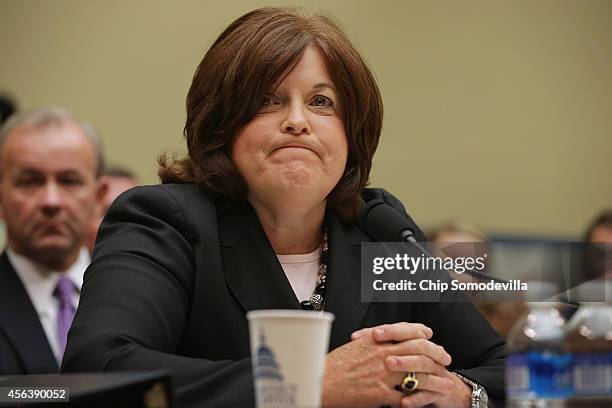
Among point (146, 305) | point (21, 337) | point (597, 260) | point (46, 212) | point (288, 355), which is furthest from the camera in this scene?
point (46, 212)

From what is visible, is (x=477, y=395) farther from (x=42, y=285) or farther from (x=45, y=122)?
(x=45, y=122)

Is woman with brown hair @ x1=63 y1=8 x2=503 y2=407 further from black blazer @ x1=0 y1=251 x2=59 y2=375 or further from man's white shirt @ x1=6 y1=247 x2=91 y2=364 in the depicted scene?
man's white shirt @ x1=6 y1=247 x2=91 y2=364

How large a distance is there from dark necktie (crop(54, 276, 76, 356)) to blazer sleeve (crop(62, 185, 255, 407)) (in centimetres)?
115

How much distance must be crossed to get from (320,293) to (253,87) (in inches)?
16.8

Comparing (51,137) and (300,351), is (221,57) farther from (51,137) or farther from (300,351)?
(51,137)

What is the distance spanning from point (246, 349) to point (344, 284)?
24 centimetres

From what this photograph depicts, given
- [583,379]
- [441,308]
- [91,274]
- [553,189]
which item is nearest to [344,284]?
[441,308]

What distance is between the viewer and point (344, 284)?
69.2 inches

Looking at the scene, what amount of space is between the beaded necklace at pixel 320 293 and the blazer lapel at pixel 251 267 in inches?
2.5

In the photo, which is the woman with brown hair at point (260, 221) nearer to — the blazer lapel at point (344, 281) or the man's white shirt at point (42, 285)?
the blazer lapel at point (344, 281)

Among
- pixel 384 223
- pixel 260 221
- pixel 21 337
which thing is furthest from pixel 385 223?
pixel 21 337

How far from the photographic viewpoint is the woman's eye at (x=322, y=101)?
1.77 meters

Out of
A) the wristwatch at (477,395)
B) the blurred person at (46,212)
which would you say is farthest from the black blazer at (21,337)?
the wristwatch at (477,395)

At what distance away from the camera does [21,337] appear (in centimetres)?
252
